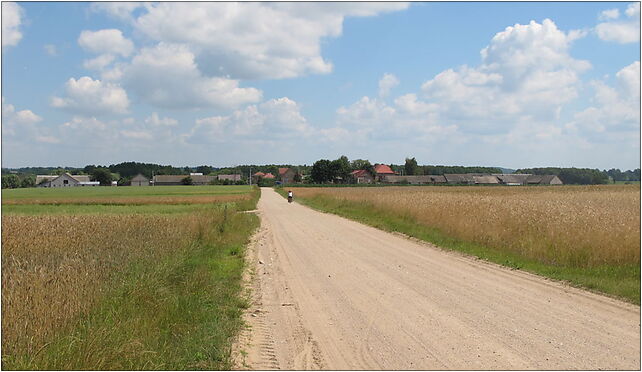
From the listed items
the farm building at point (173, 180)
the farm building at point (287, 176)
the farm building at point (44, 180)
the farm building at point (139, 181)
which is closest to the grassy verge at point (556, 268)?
the farm building at point (139, 181)

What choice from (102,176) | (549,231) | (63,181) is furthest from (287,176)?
(549,231)

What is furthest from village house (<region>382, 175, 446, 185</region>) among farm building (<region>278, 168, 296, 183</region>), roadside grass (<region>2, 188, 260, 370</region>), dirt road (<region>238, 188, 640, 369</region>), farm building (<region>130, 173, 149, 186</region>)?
roadside grass (<region>2, 188, 260, 370</region>)

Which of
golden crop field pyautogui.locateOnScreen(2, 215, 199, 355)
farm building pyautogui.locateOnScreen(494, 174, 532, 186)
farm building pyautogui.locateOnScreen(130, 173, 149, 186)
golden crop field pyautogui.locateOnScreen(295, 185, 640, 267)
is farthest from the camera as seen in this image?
farm building pyautogui.locateOnScreen(130, 173, 149, 186)

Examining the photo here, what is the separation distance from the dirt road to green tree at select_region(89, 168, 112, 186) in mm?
158001

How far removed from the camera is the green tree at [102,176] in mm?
159000

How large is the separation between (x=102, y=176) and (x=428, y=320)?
165868mm

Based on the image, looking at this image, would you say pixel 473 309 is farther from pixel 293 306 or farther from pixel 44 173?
pixel 44 173

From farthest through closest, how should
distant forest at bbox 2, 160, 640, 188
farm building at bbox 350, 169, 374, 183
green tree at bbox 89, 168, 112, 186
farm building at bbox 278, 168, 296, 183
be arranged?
farm building at bbox 278, 168, 296, 183 < farm building at bbox 350, 169, 374, 183 < green tree at bbox 89, 168, 112, 186 < distant forest at bbox 2, 160, 640, 188

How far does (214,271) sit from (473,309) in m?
7.09

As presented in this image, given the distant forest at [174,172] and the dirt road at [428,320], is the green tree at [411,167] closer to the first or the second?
the distant forest at [174,172]

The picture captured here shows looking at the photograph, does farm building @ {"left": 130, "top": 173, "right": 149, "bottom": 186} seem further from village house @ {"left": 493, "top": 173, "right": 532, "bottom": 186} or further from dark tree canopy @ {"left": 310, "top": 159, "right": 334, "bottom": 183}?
village house @ {"left": 493, "top": 173, "right": 532, "bottom": 186}

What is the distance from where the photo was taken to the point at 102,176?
160 metres

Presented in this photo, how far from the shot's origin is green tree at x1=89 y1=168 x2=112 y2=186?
159 m

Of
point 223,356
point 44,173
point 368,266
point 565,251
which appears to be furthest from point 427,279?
point 44,173
